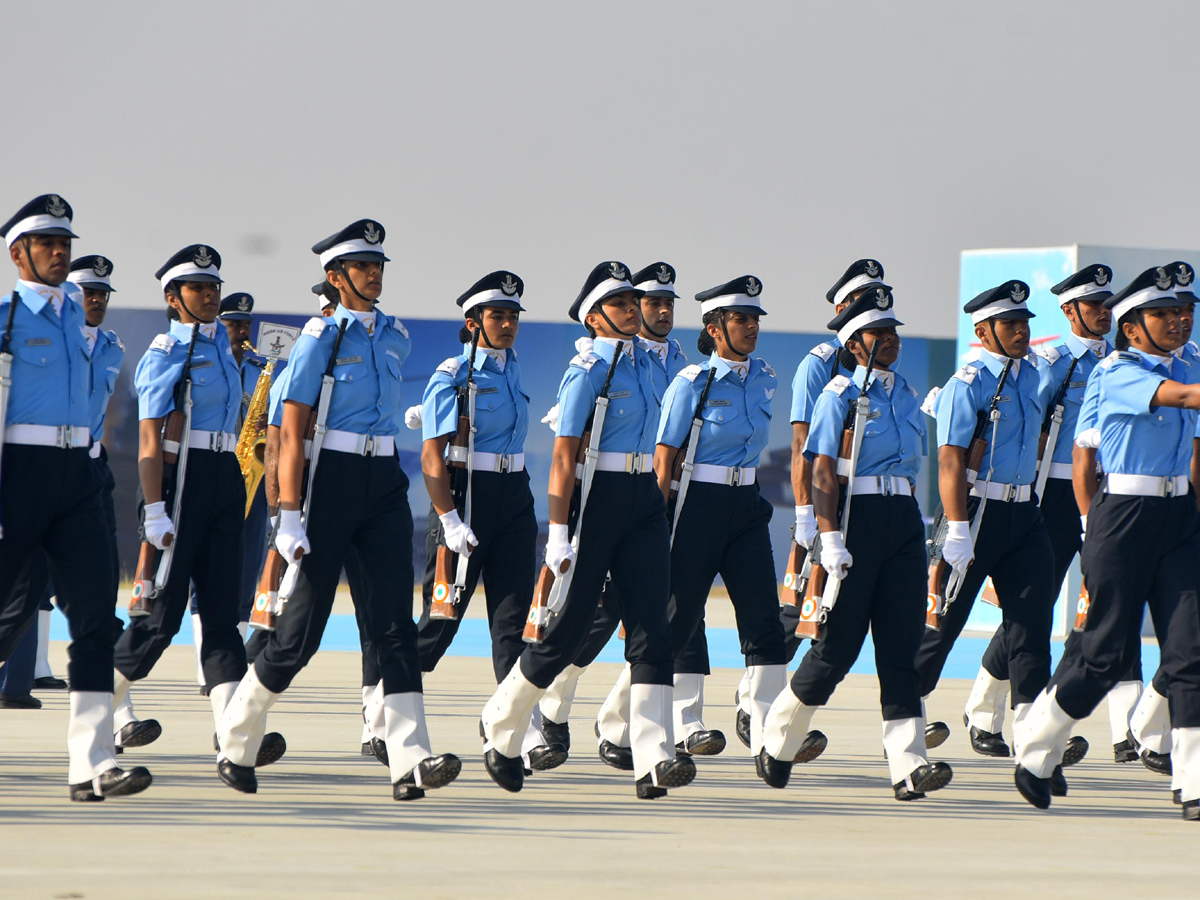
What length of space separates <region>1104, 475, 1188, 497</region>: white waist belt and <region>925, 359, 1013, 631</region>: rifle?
113cm

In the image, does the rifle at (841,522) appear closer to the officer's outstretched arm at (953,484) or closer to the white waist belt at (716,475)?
the officer's outstretched arm at (953,484)

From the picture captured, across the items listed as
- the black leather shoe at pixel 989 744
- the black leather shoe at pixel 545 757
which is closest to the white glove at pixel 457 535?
the black leather shoe at pixel 545 757

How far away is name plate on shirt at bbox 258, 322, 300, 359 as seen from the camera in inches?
436

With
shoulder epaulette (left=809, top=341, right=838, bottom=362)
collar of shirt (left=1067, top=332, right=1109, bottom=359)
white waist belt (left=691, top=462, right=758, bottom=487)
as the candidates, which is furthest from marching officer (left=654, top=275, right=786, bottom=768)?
collar of shirt (left=1067, top=332, right=1109, bottom=359)

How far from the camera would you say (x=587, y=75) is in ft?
73.7

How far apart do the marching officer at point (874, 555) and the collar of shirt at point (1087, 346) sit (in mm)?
1760

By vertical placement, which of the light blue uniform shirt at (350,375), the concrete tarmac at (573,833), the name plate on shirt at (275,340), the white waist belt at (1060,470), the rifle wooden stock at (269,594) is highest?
the name plate on shirt at (275,340)

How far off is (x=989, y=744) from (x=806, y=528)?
5.27 feet

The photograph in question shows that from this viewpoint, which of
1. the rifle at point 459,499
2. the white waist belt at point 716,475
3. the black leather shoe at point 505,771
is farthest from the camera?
the white waist belt at point 716,475

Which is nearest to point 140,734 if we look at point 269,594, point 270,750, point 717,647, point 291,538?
point 270,750

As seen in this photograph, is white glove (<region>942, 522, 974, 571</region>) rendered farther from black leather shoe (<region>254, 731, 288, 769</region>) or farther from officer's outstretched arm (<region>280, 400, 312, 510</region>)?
black leather shoe (<region>254, 731, 288, 769</region>)

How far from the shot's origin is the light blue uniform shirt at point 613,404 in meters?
7.14

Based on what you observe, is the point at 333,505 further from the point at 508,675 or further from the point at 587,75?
the point at 587,75

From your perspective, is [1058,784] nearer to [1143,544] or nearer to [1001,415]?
[1143,544]
